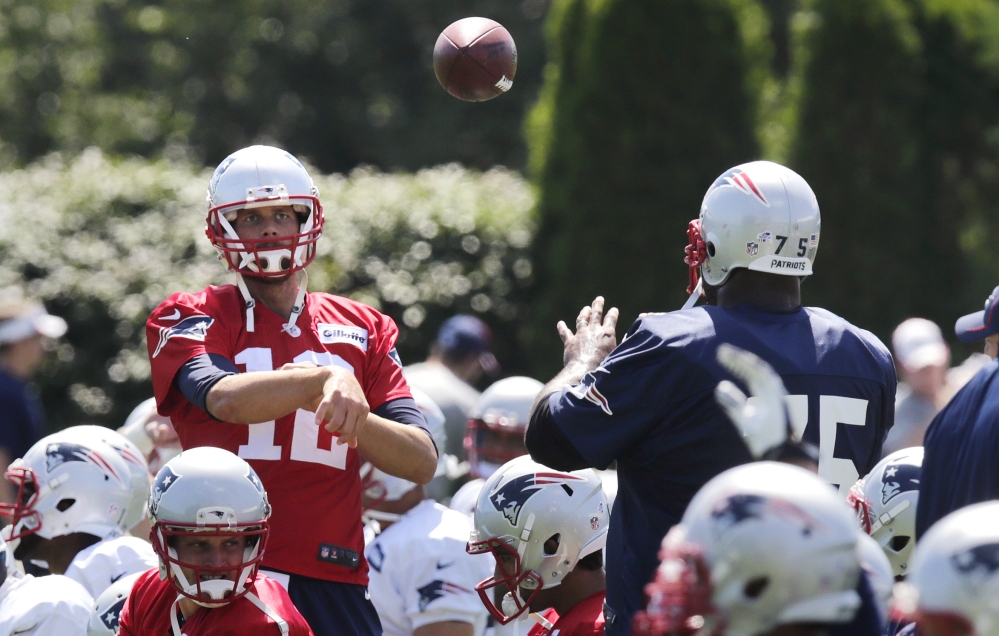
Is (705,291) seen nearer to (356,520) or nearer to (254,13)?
(356,520)

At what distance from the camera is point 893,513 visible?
4797 millimetres

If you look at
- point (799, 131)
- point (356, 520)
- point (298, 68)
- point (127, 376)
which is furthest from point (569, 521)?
point (298, 68)

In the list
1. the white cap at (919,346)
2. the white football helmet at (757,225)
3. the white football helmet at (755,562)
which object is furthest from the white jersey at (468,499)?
the white football helmet at (755,562)

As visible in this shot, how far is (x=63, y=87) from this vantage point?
88.1ft

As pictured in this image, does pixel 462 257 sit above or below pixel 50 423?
above

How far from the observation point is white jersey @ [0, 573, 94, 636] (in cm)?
455

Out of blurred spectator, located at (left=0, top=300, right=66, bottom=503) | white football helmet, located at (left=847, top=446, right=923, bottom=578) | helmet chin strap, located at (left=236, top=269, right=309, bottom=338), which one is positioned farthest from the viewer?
blurred spectator, located at (left=0, top=300, right=66, bottom=503)

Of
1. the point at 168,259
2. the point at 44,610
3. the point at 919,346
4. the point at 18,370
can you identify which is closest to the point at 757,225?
the point at 44,610

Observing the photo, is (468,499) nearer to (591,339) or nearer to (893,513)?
(893,513)

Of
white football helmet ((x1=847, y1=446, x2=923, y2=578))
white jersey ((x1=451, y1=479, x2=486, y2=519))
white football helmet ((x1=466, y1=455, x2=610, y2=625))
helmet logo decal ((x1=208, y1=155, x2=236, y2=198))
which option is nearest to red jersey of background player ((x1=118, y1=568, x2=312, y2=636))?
white football helmet ((x1=466, y1=455, x2=610, y2=625))

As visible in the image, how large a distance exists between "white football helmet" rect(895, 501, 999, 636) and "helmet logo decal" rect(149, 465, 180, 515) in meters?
2.32

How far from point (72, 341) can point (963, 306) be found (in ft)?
28.0

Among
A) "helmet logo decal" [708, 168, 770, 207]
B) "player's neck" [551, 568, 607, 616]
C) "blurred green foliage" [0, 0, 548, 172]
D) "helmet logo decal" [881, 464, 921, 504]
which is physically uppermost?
"helmet logo decal" [708, 168, 770, 207]

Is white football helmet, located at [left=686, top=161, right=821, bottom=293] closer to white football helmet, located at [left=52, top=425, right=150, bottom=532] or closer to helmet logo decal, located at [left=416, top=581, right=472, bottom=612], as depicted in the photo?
helmet logo decal, located at [left=416, top=581, right=472, bottom=612]
